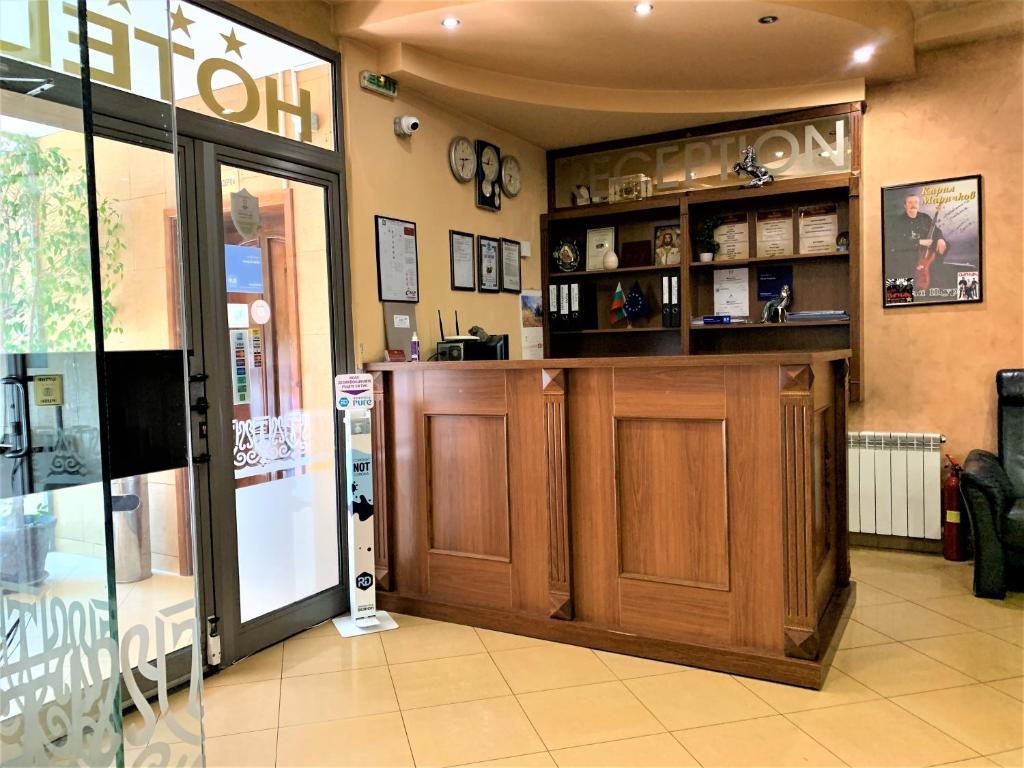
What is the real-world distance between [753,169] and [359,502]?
3405 mm

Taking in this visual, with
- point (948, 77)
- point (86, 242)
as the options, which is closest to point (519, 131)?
point (948, 77)

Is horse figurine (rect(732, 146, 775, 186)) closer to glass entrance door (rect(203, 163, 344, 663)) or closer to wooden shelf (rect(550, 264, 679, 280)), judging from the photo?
wooden shelf (rect(550, 264, 679, 280))

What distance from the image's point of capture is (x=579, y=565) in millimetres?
3352

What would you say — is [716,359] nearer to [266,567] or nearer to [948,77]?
[266,567]

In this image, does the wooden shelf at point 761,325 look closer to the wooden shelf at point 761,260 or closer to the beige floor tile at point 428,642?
the wooden shelf at point 761,260

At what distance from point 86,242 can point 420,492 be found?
9.64 feet

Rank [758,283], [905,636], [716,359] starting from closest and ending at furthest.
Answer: [716,359]
[905,636]
[758,283]

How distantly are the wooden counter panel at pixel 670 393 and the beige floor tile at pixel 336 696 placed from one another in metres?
1.51

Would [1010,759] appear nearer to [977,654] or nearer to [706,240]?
[977,654]

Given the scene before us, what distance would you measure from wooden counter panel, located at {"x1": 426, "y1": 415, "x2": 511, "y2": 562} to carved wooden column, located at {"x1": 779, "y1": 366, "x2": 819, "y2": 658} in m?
1.28

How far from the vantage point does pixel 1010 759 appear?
2.28 metres

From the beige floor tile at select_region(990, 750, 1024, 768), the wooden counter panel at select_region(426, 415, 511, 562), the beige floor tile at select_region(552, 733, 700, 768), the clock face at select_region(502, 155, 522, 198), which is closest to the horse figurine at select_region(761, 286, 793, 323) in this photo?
the clock face at select_region(502, 155, 522, 198)

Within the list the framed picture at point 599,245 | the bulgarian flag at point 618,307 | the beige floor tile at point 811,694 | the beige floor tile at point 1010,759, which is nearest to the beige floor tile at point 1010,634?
the beige floor tile at point 811,694

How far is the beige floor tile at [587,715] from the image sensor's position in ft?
8.25
